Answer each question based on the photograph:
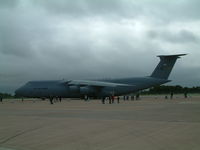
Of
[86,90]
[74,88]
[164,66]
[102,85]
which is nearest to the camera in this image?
[102,85]

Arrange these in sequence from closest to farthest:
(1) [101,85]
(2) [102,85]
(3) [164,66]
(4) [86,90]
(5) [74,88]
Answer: (2) [102,85] < (1) [101,85] < (4) [86,90] < (5) [74,88] < (3) [164,66]

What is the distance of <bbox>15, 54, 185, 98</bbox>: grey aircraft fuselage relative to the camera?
5297 cm

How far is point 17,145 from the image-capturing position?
8547mm

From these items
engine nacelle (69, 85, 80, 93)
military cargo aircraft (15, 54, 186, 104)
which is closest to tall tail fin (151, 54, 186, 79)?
military cargo aircraft (15, 54, 186, 104)

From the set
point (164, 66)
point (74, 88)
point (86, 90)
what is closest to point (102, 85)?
point (86, 90)

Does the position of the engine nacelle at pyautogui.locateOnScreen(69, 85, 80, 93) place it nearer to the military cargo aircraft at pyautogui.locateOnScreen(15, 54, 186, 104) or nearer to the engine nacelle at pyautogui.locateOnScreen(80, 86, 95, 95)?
the military cargo aircraft at pyautogui.locateOnScreen(15, 54, 186, 104)

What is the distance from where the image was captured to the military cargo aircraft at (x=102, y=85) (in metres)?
53.0

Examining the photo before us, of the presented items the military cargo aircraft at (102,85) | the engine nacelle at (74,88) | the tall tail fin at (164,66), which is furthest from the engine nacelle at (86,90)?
the tall tail fin at (164,66)

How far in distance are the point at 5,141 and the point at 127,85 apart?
147 feet

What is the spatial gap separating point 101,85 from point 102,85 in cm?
25

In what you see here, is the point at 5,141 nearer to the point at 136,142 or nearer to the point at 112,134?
the point at 112,134

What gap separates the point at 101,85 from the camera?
51.7 m

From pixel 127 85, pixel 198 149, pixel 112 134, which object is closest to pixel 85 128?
pixel 112 134

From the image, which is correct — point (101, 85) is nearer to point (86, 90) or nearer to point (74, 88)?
point (86, 90)
